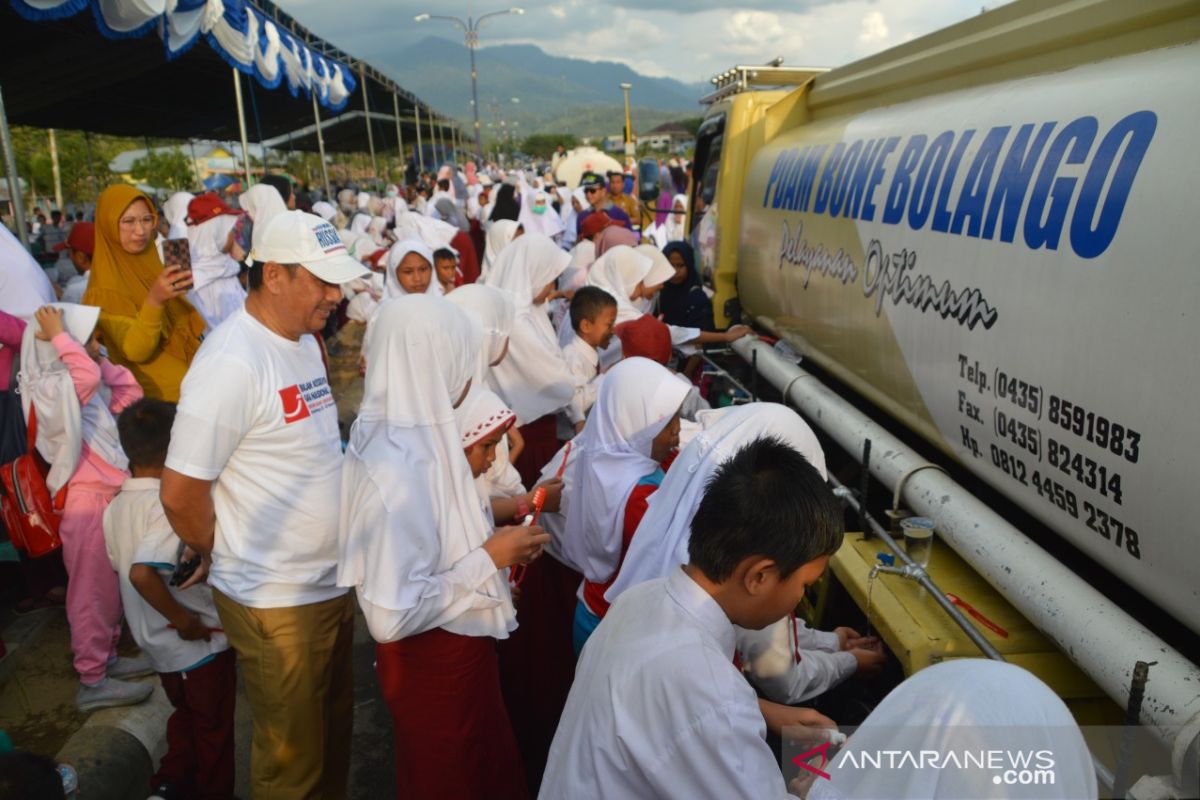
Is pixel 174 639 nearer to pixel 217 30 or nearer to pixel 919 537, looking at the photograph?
pixel 919 537

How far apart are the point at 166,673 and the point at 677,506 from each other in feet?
6.91

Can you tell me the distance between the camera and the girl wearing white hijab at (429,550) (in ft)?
7.04

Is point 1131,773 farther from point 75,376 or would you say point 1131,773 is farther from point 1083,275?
point 75,376

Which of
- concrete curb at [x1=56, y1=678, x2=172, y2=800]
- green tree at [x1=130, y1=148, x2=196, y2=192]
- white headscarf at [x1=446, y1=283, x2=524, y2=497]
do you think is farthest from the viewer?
green tree at [x1=130, y1=148, x2=196, y2=192]

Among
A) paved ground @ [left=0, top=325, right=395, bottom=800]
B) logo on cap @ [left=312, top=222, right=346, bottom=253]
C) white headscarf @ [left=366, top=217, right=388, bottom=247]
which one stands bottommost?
paved ground @ [left=0, top=325, right=395, bottom=800]

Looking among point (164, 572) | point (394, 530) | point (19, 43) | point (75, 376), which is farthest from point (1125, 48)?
point (19, 43)

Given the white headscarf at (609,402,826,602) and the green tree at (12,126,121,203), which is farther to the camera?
the green tree at (12,126,121,203)

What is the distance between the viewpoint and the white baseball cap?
2.46m

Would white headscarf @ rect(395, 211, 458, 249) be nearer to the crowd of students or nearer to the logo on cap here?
the crowd of students

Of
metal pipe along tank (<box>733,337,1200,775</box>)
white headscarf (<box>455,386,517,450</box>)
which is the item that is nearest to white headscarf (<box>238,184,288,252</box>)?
white headscarf (<box>455,386,517,450</box>)

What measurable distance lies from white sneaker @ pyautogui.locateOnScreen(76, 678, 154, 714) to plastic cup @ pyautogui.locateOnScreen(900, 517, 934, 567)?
11.0 ft

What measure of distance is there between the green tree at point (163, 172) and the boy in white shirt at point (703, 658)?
108ft

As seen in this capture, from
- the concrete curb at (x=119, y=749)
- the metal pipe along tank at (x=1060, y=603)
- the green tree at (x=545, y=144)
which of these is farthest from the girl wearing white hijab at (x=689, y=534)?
the green tree at (x=545, y=144)

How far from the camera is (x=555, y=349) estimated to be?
4.68 m
